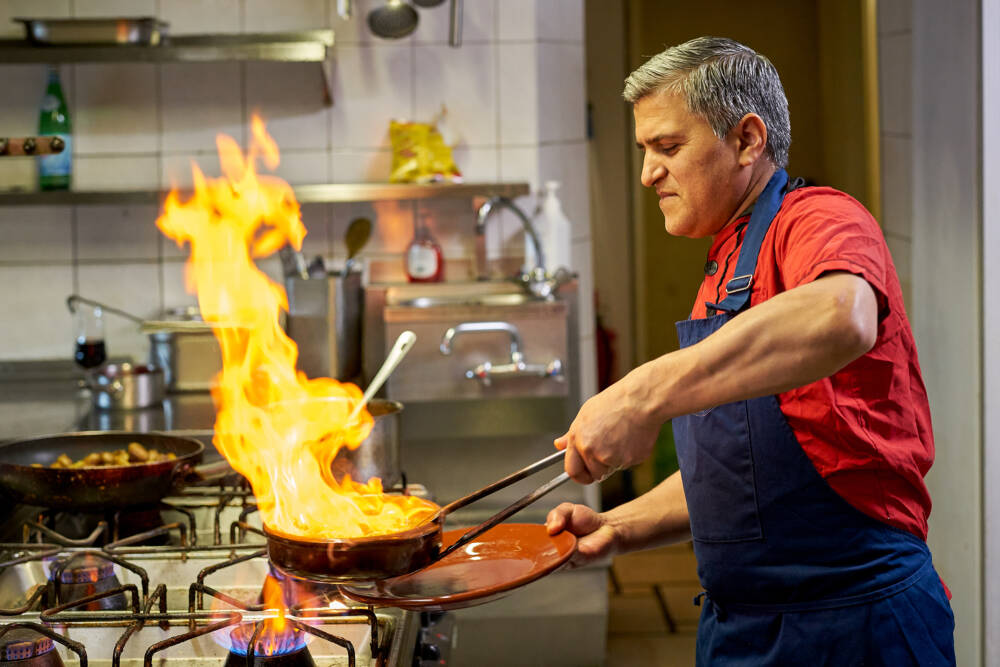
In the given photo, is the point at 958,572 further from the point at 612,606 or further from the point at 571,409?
the point at 612,606

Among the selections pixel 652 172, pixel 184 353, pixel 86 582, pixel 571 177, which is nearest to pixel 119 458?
pixel 86 582

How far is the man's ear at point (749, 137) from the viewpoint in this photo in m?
1.55

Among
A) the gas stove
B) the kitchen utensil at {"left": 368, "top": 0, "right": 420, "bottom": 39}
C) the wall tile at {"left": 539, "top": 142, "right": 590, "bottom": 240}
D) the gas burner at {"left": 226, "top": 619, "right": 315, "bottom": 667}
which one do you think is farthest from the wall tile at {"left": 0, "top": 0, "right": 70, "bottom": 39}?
the gas burner at {"left": 226, "top": 619, "right": 315, "bottom": 667}

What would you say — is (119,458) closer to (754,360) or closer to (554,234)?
(754,360)

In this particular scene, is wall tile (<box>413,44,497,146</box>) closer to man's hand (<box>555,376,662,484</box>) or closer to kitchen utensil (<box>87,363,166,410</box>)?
kitchen utensil (<box>87,363,166,410</box>)

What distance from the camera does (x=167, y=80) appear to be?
3516 millimetres

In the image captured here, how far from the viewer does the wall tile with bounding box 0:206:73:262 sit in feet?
11.5

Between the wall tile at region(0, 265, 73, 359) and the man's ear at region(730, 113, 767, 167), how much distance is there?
8.57 ft

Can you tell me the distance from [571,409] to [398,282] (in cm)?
70

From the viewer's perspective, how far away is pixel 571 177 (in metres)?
3.68

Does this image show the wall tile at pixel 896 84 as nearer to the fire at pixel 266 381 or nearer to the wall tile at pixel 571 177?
the wall tile at pixel 571 177

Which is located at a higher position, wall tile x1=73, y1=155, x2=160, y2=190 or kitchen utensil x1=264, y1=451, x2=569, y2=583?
wall tile x1=73, y1=155, x2=160, y2=190

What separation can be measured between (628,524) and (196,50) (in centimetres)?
214

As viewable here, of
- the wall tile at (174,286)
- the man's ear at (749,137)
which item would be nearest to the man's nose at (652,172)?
the man's ear at (749,137)
